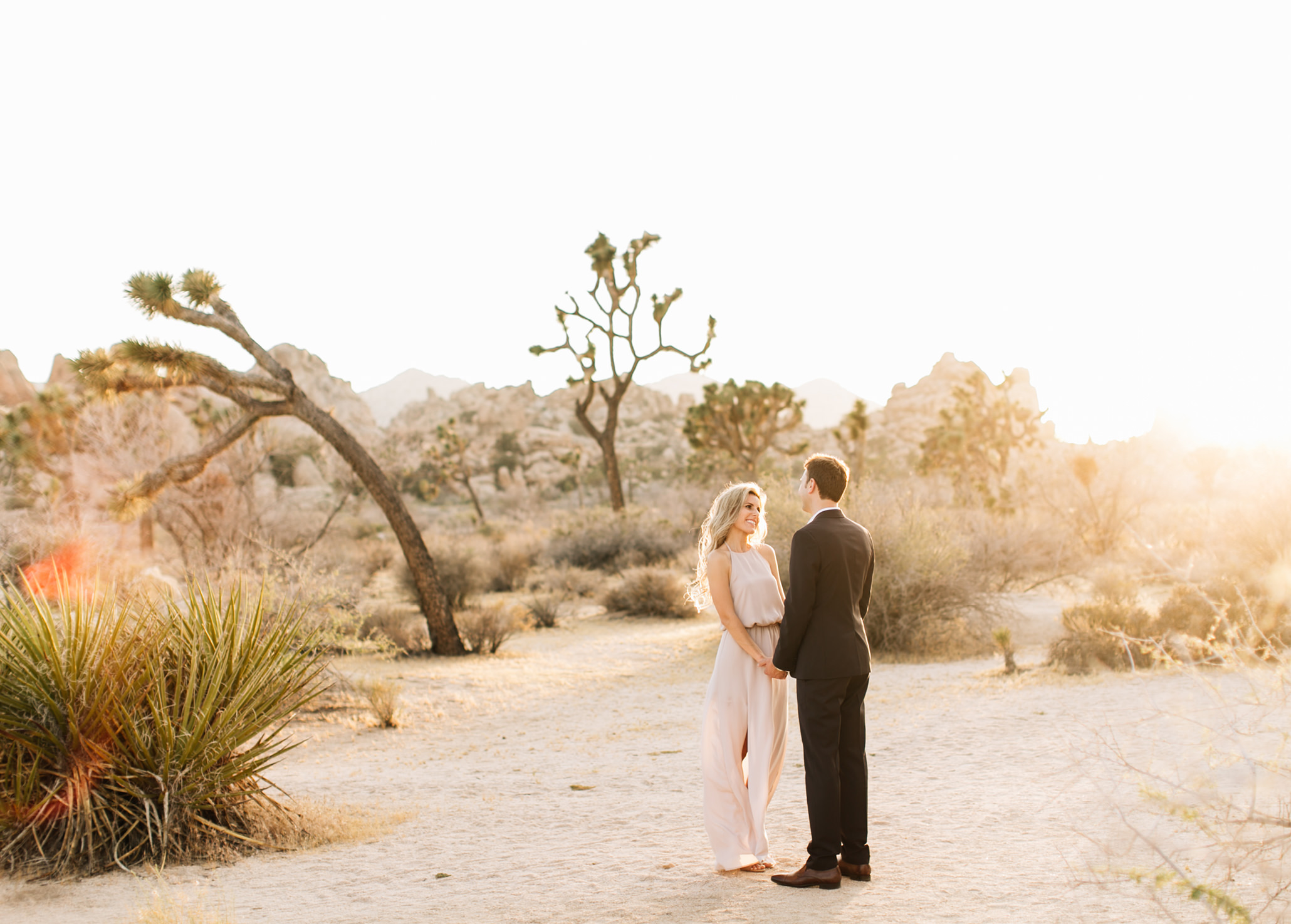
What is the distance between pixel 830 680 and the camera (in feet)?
12.8

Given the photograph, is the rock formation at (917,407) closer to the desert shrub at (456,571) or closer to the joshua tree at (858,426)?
the joshua tree at (858,426)

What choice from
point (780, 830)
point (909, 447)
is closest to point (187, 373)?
point (780, 830)

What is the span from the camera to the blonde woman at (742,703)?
421 cm

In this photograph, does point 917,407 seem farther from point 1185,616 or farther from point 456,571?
point 1185,616

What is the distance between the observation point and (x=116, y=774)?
4.72 m

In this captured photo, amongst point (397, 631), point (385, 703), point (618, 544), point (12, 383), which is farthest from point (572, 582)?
point (12, 383)

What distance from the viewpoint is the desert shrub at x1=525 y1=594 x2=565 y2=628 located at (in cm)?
1592

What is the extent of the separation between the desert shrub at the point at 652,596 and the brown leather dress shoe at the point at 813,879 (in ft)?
40.6

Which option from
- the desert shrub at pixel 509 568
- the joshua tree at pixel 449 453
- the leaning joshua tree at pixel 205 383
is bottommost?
the desert shrub at pixel 509 568

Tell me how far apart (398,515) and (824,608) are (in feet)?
29.3

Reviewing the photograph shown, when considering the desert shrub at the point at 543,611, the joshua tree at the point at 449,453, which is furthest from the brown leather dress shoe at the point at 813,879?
the joshua tree at the point at 449,453

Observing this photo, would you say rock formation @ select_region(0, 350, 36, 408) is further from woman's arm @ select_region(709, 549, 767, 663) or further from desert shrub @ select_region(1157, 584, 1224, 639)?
woman's arm @ select_region(709, 549, 767, 663)

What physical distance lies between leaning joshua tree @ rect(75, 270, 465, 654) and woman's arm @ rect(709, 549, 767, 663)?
7.77 meters

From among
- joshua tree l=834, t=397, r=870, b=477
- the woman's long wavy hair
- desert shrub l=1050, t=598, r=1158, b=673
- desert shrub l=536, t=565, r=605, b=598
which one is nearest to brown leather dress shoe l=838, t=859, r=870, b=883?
the woman's long wavy hair
